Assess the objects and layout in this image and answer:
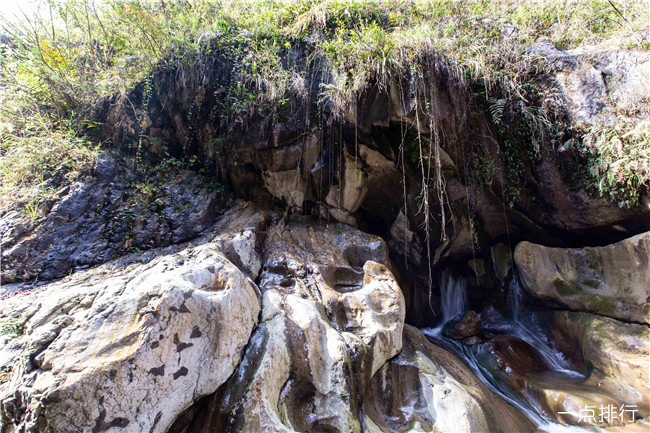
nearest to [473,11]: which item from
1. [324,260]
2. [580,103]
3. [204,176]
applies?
[580,103]

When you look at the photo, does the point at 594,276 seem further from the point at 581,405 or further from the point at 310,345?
the point at 310,345

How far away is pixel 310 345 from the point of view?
2.93 m

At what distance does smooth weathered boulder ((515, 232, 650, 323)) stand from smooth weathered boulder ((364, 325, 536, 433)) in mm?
2181

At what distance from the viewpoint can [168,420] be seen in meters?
2.22

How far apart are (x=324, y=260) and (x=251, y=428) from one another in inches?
89.0

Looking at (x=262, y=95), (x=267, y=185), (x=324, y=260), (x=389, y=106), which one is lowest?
(x=324, y=260)

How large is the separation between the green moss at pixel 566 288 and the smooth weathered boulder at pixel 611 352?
314mm

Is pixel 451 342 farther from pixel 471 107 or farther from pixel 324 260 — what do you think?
pixel 471 107

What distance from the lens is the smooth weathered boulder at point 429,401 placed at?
2941 mm

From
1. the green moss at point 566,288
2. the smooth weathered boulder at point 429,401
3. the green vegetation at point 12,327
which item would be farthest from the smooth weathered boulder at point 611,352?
the green vegetation at point 12,327

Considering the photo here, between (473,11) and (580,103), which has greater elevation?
(473,11)

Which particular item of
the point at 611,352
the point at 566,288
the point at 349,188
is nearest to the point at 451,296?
the point at 566,288

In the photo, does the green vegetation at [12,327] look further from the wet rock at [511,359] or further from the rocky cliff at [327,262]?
the wet rock at [511,359]

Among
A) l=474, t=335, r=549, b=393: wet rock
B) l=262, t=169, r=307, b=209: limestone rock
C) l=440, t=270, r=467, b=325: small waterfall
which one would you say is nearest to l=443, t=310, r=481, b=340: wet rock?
l=474, t=335, r=549, b=393: wet rock
